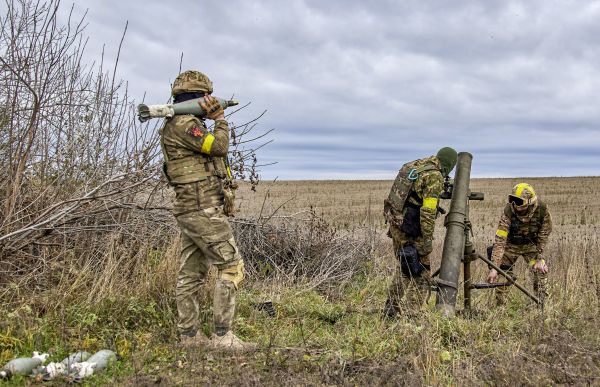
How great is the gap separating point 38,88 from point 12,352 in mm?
3162

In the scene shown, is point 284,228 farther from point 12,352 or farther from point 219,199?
point 12,352

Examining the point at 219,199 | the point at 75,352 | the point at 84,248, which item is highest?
the point at 219,199

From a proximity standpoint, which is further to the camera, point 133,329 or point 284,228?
point 284,228

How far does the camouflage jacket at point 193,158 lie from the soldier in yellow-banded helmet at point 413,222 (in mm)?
2149

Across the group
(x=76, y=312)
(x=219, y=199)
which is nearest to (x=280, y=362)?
(x=219, y=199)

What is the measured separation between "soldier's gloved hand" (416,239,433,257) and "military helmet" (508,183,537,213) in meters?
1.82

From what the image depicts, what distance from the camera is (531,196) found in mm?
7168

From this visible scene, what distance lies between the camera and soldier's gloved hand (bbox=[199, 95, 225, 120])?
470 centimetres

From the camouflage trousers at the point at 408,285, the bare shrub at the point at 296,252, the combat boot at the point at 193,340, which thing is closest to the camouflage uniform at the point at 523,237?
the camouflage trousers at the point at 408,285

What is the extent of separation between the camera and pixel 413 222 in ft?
19.7

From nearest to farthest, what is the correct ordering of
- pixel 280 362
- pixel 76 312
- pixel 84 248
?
pixel 280 362
pixel 76 312
pixel 84 248

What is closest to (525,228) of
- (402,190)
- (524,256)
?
(524,256)

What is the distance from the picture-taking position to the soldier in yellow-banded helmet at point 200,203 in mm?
4637

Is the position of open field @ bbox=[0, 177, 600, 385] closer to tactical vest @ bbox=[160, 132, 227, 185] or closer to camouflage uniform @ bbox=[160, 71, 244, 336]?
camouflage uniform @ bbox=[160, 71, 244, 336]
